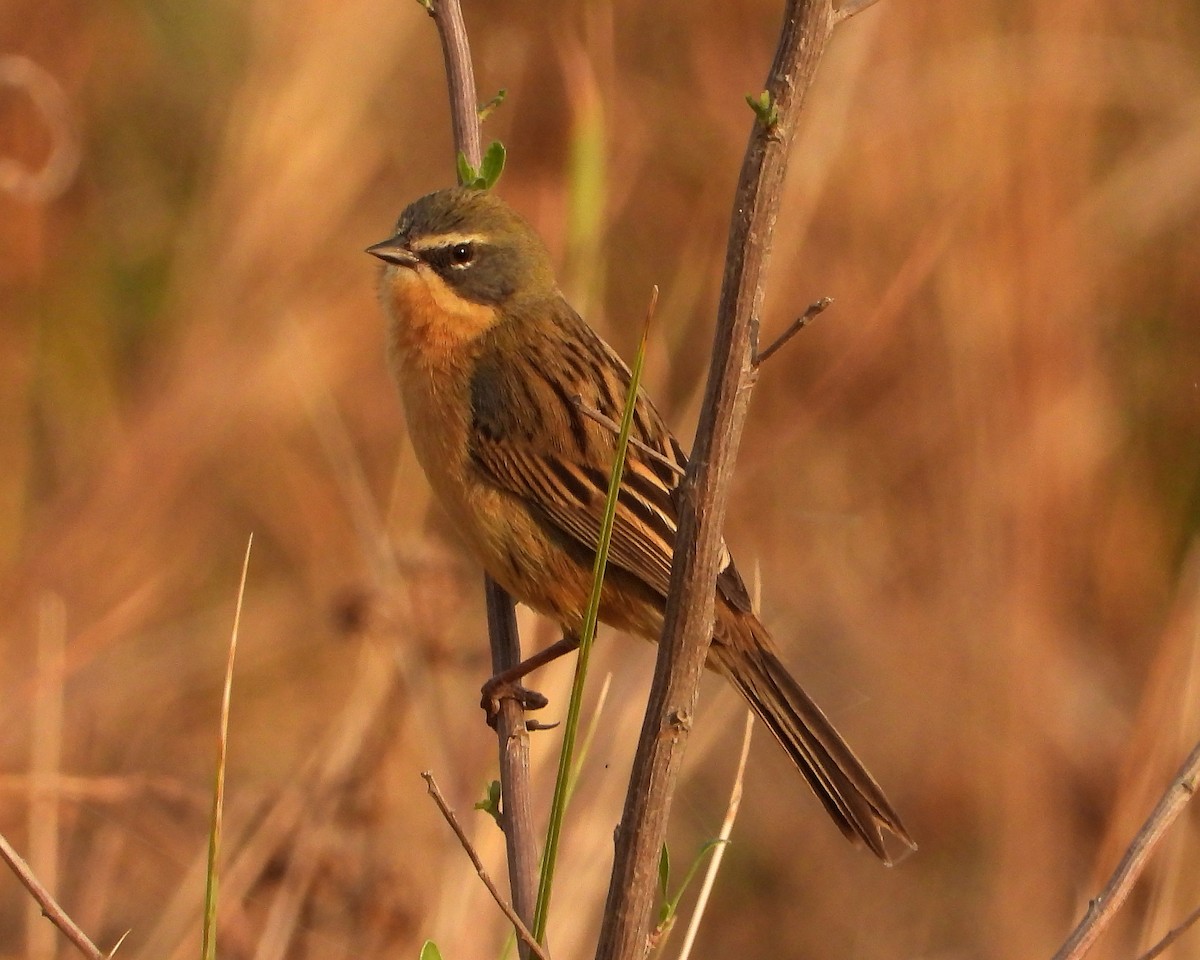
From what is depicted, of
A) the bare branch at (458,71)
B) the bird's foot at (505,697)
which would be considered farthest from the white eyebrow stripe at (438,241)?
the bird's foot at (505,697)

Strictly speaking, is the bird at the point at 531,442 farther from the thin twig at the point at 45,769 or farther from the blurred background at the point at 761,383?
the thin twig at the point at 45,769

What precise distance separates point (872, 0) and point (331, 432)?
429 cm

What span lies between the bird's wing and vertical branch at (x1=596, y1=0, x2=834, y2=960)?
1880 mm

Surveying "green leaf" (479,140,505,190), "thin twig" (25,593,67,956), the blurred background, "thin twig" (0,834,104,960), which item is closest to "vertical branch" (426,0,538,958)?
"green leaf" (479,140,505,190)

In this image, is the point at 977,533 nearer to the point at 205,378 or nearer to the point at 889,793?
the point at 889,793

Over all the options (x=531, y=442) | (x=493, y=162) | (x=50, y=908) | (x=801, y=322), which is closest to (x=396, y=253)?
(x=531, y=442)

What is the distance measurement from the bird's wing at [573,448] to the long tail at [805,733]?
5.4 inches

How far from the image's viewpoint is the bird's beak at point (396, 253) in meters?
4.61

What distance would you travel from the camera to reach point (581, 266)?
438 cm

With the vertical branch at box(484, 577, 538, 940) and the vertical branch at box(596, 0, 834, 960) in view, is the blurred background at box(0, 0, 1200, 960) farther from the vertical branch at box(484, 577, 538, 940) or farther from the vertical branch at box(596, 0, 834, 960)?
the vertical branch at box(596, 0, 834, 960)

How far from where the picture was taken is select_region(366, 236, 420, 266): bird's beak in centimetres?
461

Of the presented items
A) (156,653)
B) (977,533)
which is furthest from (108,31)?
(977,533)

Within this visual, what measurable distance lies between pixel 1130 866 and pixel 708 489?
105cm

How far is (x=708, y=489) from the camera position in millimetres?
2318
